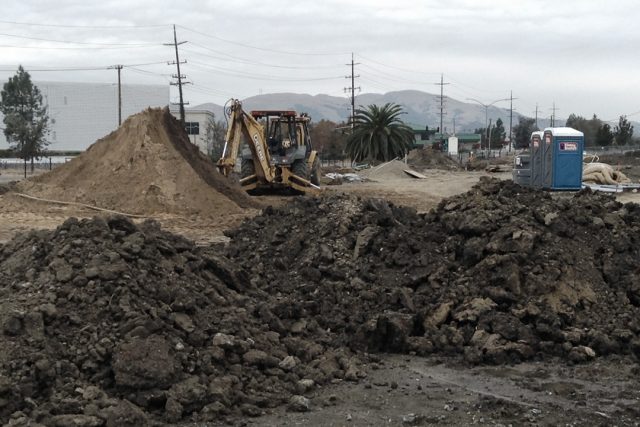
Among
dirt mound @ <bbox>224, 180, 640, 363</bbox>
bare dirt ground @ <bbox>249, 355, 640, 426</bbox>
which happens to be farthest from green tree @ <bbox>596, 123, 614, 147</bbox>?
bare dirt ground @ <bbox>249, 355, 640, 426</bbox>

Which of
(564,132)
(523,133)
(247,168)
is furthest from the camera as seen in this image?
(523,133)

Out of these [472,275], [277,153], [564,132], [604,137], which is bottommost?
[472,275]

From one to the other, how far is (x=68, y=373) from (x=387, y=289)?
3.83m

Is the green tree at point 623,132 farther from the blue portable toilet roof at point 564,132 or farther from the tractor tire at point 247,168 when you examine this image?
the tractor tire at point 247,168

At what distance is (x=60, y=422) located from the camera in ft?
15.6

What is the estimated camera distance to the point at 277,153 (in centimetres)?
2045

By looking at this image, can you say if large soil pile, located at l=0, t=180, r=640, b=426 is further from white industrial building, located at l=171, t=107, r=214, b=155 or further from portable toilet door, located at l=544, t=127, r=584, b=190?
white industrial building, located at l=171, t=107, r=214, b=155

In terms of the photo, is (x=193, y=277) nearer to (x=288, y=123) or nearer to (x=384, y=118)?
(x=288, y=123)

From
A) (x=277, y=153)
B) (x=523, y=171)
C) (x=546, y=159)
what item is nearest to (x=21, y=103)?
(x=277, y=153)

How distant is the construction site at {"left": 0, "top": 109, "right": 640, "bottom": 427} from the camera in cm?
530

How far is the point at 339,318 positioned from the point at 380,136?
40601 millimetres

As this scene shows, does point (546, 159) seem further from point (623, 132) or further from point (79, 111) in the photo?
point (79, 111)

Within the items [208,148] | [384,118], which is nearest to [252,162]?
[384,118]

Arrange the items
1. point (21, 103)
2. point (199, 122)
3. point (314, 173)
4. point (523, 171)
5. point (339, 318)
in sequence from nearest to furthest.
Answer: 1. point (339, 318)
2. point (314, 173)
3. point (523, 171)
4. point (21, 103)
5. point (199, 122)
